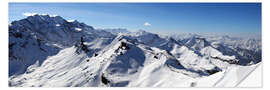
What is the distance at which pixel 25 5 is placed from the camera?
11.7 metres

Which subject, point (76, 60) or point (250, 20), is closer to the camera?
point (250, 20)

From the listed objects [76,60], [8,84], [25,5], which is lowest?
[76,60]

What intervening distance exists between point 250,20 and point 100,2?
1011 cm

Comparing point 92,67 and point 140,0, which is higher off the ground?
point 140,0

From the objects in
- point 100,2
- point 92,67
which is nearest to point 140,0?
point 100,2
